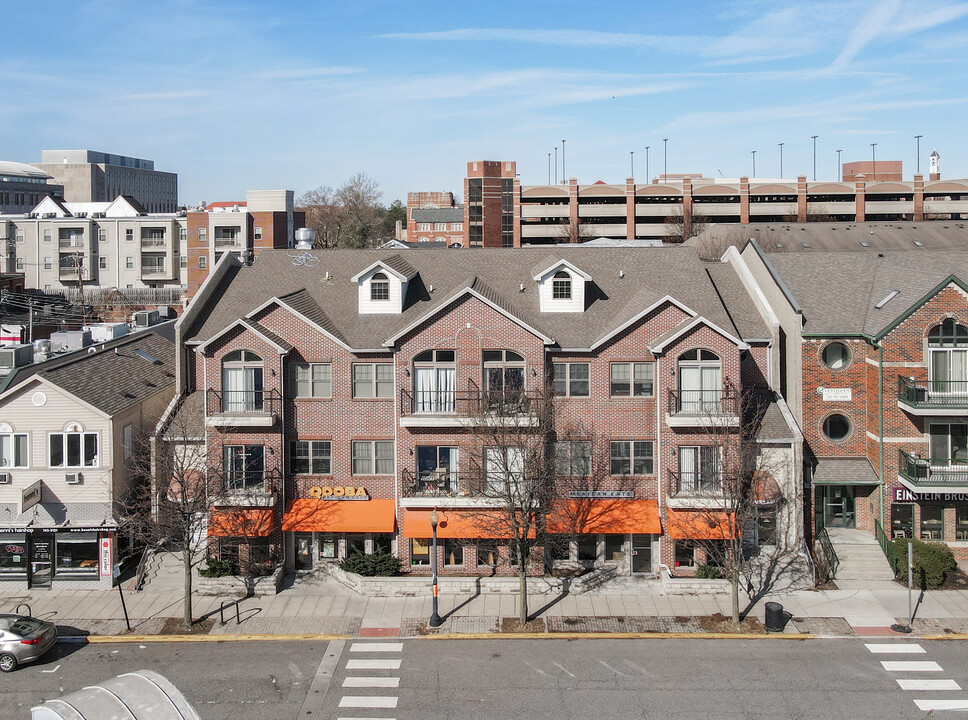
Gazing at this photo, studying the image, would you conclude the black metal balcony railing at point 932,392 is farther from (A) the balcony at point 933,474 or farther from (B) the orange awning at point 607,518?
(B) the orange awning at point 607,518

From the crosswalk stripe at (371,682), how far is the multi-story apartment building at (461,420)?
6971 millimetres

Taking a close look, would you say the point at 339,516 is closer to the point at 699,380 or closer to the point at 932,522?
the point at 699,380

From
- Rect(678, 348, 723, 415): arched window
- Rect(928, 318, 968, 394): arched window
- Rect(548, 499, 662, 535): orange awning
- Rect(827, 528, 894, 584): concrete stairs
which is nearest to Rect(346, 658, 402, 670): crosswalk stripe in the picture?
Rect(548, 499, 662, 535): orange awning

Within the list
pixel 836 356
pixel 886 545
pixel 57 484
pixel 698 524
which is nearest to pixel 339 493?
pixel 57 484

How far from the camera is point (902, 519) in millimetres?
34594

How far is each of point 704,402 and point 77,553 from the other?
22851mm

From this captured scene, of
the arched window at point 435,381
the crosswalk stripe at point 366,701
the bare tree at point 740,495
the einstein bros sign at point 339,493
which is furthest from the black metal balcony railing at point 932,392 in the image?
the crosswalk stripe at point 366,701

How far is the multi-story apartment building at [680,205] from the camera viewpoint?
124250 mm

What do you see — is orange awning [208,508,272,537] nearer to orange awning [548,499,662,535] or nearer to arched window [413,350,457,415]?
arched window [413,350,457,415]

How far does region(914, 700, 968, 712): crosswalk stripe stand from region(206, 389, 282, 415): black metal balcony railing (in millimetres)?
21914

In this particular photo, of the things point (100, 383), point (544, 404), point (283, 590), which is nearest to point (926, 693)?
point (544, 404)

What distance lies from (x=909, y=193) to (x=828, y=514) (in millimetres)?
103892

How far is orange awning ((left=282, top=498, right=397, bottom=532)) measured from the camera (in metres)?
32.7

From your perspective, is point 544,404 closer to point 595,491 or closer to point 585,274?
point 595,491
